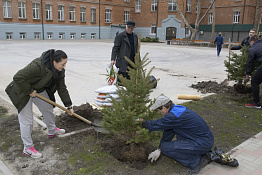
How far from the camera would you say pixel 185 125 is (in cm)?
364

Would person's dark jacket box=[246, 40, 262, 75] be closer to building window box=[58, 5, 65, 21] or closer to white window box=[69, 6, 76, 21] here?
building window box=[58, 5, 65, 21]

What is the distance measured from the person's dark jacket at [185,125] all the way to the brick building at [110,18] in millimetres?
34233

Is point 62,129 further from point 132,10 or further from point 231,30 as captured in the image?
point 132,10

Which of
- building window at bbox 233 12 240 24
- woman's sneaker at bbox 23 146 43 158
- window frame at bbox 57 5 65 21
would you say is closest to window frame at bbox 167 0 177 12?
building window at bbox 233 12 240 24

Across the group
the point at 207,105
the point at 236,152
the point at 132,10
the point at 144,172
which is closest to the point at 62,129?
the point at 144,172

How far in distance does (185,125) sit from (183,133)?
183mm

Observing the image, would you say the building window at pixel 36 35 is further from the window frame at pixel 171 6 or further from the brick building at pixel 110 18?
the window frame at pixel 171 6

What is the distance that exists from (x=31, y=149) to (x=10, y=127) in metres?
1.40

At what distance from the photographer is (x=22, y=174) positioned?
143 inches

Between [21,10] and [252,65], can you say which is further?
[21,10]

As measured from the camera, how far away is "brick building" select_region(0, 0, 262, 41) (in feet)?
118

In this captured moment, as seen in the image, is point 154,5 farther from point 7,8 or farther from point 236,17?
point 7,8

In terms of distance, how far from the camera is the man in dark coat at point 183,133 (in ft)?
11.8

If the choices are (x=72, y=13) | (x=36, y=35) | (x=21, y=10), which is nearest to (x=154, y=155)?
(x=21, y=10)
